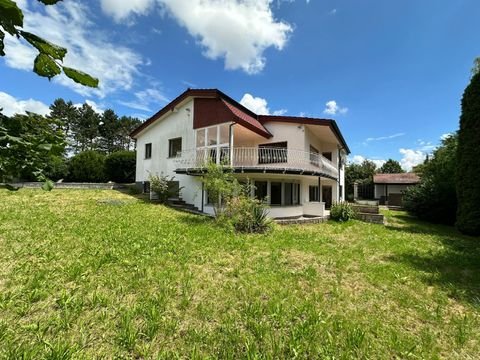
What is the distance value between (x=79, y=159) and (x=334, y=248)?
27865 mm

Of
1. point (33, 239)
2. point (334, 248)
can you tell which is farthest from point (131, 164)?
point (334, 248)

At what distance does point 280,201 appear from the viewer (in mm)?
15023

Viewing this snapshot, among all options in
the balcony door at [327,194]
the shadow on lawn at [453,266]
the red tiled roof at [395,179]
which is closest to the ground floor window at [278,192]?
the balcony door at [327,194]

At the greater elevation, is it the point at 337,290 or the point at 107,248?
the point at 107,248

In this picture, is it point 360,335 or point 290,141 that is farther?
point 290,141

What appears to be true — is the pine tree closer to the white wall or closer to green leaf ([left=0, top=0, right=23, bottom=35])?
the white wall

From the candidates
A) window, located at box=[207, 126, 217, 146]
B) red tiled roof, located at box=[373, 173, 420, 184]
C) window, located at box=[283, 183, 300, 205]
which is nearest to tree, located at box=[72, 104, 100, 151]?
window, located at box=[207, 126, 217, 146]

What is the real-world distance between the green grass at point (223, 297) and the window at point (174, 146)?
9.72m

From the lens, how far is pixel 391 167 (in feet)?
197

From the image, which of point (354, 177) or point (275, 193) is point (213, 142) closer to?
point (275, 193)

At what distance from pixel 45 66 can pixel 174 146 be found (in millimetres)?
17037

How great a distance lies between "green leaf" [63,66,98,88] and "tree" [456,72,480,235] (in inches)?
599

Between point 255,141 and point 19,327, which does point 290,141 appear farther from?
point 19,327

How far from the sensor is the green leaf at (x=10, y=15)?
0.97 metres
